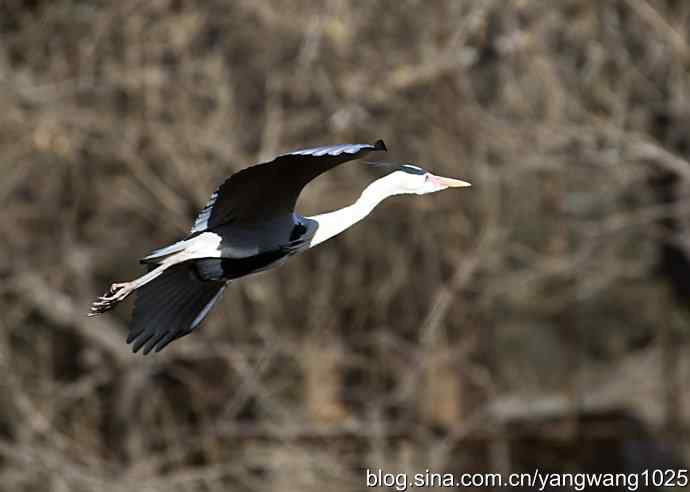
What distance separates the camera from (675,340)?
11414 millimetres

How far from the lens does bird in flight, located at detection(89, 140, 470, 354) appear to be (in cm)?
431

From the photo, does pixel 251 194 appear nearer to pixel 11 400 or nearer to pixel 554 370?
pixel 11 400

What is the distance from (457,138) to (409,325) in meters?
1.51

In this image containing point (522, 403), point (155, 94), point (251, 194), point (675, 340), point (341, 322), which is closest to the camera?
point (251, 194)

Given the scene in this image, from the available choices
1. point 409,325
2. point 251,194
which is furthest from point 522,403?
point 251,194

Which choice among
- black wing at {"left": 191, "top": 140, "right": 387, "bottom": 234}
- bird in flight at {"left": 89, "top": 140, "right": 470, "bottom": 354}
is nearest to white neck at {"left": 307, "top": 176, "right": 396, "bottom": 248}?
bird in flight at {"left": 89, "top": 140, "right": 470, "bottom": 354}

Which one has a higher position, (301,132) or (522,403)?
(301,132)

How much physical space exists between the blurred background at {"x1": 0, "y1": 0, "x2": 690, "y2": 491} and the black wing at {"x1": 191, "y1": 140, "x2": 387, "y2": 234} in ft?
13.0

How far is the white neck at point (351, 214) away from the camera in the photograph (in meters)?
4.49

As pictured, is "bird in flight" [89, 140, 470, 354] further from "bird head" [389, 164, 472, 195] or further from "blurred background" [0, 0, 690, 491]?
"blurred background" [0, 0, 690, 491]

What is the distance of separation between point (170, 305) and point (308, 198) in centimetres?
432

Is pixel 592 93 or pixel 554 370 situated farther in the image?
pixel 554 370

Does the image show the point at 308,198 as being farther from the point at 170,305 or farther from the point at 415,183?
the point at 415,183

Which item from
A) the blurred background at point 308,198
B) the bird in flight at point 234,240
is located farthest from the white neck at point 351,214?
the blurred background at point 308,198
